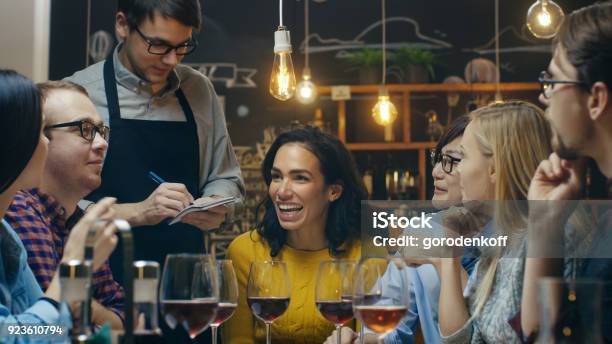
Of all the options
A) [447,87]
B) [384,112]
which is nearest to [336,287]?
[384,112]

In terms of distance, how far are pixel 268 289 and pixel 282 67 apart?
1197 mm

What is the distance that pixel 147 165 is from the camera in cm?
284

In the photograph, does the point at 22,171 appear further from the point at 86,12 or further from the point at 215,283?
the point at 86,12

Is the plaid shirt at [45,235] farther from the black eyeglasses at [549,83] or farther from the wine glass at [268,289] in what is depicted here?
the black eyeglasses at [549,83]

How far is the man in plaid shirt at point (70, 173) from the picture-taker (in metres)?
2.27

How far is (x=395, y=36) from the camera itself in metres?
6.56

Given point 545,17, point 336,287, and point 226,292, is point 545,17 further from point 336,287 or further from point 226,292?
point 226,292

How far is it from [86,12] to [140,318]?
4.90 m

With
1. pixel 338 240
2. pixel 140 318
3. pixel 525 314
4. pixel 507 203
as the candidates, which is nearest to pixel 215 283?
pixel 140 318

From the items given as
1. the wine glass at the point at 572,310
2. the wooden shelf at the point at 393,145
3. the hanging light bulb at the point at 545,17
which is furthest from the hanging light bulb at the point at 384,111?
the wine glass at the point at 572,310

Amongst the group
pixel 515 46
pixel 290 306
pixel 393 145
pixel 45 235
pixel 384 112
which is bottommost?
A: pixel 290 306

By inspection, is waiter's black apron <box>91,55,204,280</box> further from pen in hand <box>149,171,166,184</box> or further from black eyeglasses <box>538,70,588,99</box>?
black eyeglasses <box>538,70,588,99</box>

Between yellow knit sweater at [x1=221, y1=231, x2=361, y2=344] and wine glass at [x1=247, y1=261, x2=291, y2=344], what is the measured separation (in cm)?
62

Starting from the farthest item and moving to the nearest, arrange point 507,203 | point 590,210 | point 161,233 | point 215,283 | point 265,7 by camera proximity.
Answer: point 265,7 < point 161,233 < point 507,203 < point 590,210 < point 215,283
